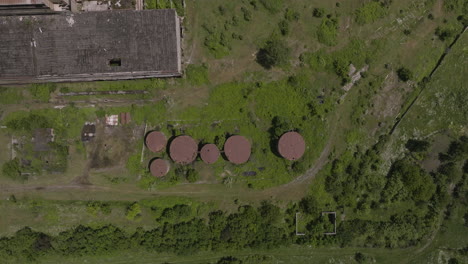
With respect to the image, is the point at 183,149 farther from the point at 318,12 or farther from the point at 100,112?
the point at 318,12

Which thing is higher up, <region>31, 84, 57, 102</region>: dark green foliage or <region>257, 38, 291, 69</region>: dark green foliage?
<region>257, 38, 291, 69</region>: dark green foliage

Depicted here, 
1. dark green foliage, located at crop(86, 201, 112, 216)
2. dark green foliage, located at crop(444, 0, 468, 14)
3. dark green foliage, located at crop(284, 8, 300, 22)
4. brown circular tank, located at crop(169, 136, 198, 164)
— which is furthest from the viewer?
dark green foliage, located at crop(444, 0, 468, 14)

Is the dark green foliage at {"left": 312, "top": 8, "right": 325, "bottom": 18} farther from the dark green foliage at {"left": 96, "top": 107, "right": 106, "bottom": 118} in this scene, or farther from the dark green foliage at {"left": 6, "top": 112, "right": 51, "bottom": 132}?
the dark green foliage at {"left": 6, "top": 112, "right": 51, "bottom": 132}

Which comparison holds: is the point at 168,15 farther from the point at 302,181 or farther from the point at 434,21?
the point at 434,21

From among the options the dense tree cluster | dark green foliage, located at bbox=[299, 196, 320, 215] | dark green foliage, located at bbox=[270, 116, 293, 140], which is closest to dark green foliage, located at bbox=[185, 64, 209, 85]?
dark green foliage, located at bbox=[270, 116, 293, 140]

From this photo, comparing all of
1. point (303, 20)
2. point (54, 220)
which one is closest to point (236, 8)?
point (303, 20)
